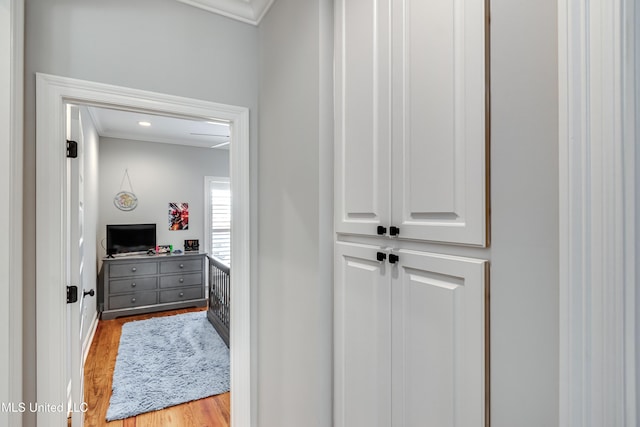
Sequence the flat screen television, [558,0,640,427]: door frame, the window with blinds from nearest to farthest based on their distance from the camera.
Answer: [558,0,640,427]: door frame
the flat screen television
the window with blinds

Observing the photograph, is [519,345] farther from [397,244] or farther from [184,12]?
[184,12]

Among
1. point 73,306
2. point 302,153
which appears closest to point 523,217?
point 302,153

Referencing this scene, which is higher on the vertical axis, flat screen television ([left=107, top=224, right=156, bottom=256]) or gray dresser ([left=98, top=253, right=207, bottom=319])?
flat screen television ([left=107, top=224, right=156, bottom=256])

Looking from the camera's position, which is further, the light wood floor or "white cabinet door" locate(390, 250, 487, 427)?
the light wood floor

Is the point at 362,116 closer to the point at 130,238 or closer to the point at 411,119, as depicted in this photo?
the point at 411,119

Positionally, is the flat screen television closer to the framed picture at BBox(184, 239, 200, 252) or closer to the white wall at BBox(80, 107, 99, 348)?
the framed picture at BBox(184, 239, 200, 252)

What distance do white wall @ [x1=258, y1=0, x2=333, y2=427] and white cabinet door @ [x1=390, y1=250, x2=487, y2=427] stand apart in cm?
39

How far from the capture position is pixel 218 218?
5.45m

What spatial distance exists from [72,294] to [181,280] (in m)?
3.32

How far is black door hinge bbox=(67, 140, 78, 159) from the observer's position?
5.19ft

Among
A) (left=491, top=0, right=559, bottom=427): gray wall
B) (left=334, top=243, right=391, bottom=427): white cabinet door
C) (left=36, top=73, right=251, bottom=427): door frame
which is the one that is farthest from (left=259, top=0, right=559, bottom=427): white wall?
(left=36, top=73, right=251, bottom=427): door frame

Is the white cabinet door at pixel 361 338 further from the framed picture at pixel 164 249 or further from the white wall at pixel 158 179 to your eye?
the white wall at pixel 158 179

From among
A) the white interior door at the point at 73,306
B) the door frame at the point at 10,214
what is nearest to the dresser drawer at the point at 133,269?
the white interior door at the point at 73,306

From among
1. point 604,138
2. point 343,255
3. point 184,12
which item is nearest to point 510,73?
point 604,138
